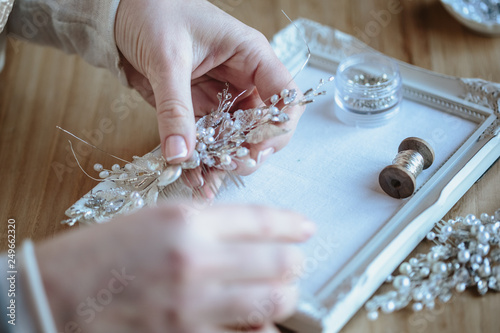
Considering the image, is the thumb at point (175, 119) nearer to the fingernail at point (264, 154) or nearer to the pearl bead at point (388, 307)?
the fingernail at point (264, 154)

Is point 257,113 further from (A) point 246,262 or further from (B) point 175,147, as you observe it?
(A) point 246,262

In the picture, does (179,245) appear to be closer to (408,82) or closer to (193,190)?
(193,190)

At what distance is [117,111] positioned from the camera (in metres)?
1.28

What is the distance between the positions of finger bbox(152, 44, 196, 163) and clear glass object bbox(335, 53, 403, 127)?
350mm

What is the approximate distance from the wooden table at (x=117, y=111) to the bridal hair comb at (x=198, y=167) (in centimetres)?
9

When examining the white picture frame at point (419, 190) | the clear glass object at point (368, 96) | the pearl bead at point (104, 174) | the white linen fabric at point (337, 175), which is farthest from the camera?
the clear glass object at point (368, 96)

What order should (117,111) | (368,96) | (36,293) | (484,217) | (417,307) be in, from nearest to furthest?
(36,293) < (417,307) < (484,217) < (368,96) < (117,111)

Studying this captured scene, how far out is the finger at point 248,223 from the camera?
26.1 inches

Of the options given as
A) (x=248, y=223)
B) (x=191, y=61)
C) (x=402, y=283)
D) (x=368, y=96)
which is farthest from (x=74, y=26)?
(x=402, y=283)

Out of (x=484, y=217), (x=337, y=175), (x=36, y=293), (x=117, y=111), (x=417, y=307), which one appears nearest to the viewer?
(x=36, y=293)

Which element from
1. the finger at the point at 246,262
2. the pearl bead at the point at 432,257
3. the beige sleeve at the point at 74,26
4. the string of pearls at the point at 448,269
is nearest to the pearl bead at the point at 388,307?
the string of pearls at the point at 448,269

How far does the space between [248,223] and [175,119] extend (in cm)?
29

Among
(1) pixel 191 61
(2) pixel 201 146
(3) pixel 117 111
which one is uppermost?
(1) pixel 191 61

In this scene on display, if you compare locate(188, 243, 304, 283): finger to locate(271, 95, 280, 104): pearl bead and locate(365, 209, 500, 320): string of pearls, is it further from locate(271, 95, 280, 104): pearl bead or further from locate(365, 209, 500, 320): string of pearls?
locate(271, 95, 280, 104): pearl bead
